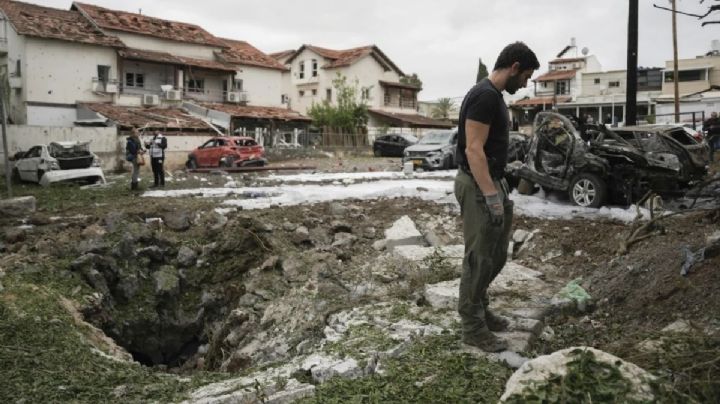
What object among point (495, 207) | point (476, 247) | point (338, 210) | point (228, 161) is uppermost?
point (228, 161)

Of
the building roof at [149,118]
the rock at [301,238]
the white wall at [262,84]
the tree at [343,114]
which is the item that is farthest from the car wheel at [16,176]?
the tree at [343,114]

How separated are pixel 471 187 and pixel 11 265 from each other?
5.86 m

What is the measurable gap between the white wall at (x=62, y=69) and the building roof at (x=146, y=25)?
110 inches

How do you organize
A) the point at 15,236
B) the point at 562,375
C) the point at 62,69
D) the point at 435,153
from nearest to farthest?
the point at 562,375, the point at 15,236, the point at 435,153, the point at 62,69

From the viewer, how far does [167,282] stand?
800 centimetres

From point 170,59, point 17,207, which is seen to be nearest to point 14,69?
point 170,59

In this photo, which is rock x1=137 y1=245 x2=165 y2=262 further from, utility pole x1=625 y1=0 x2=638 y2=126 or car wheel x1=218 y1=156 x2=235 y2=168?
car wheel x1=218 y1=156 x2=235 y2=168

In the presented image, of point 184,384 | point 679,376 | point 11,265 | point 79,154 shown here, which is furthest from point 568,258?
point 79,154

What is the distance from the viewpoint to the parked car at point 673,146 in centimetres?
1019

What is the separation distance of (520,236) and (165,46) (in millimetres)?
34095

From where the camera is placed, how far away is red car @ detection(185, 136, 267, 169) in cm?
2381

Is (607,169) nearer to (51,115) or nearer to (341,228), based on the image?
(341,228)

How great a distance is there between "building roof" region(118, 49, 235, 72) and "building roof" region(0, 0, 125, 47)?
714mm

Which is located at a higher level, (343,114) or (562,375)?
(343,114)
